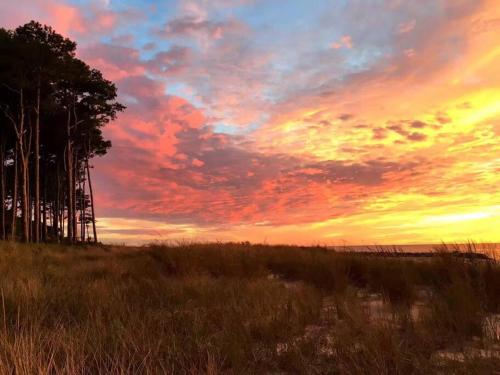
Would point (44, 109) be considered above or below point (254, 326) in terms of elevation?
above

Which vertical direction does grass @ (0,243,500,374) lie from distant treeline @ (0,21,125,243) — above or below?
below

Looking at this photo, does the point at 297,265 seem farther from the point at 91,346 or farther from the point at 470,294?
the point at 91,346

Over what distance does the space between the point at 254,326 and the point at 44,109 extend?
A: 26.5 metres

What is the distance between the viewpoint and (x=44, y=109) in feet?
88.7

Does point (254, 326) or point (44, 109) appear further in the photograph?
point (44, 109)

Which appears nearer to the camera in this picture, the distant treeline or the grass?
the grass

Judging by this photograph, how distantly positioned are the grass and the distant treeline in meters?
19.1

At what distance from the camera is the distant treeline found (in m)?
23.7

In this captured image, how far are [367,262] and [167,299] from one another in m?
5.36

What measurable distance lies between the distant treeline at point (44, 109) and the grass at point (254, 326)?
62.8ft

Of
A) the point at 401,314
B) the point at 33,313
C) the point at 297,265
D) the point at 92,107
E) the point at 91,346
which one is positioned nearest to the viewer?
the point at 91,346

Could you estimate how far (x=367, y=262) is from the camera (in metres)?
10.2

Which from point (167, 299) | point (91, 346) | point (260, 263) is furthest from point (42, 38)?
point (91, 346)

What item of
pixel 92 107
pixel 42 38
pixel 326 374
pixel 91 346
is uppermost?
pixel 42 38
